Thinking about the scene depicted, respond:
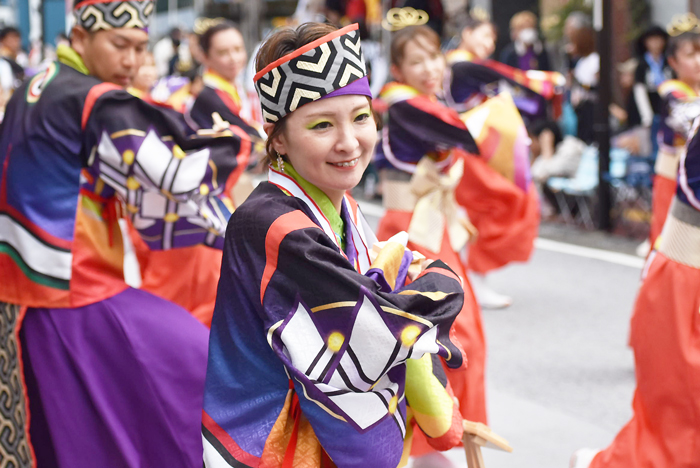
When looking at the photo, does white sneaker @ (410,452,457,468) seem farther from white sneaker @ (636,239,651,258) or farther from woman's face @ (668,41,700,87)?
white sneaker @ (636,239,651,258)

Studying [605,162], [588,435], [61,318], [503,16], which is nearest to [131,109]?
[61,318]

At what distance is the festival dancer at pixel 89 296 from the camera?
102 inches

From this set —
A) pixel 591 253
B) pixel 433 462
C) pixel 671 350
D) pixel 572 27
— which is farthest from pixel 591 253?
pixel 433 462

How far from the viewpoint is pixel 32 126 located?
2.62 meters

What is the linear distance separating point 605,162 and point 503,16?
4.68m

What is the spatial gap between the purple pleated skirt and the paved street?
1142 mm

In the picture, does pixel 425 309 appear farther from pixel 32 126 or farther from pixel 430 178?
pixel 430 178

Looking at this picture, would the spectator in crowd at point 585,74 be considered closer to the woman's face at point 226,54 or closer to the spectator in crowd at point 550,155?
the spectator in crowd at point 550,155

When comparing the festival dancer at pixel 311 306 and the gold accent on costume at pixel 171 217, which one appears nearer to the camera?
the festival dancer at pixel 311 306

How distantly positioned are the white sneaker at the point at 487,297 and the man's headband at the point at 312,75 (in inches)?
176

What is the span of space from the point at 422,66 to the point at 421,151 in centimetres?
38

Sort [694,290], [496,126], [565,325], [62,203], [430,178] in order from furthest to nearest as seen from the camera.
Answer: [565,325]
[496,126]
[430,178]
[694,290]
[62,203]

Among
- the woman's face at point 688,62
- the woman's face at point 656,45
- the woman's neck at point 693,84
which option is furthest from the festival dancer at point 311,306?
the woman's face at point 656,45

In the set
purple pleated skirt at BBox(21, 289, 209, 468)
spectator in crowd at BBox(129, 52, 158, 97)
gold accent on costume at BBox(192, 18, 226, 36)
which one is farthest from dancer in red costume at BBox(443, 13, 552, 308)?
purple pleated skirt at BBox(21, 289, 209, 468)
